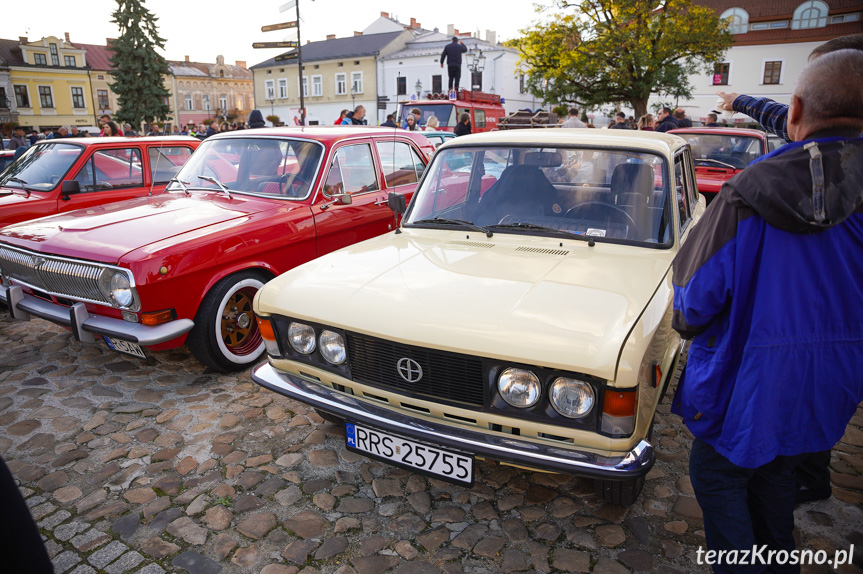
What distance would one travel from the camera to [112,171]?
6.62 m

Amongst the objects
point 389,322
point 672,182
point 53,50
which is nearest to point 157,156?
point 389,322

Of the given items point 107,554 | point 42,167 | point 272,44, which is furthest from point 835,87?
point 272,44

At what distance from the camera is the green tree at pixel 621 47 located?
24.1 meters

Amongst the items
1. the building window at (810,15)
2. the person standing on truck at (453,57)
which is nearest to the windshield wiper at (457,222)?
the person standing on truck at (453,57)

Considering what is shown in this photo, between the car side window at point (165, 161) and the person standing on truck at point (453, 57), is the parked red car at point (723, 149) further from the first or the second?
the person standing on truck at point (453, 57)

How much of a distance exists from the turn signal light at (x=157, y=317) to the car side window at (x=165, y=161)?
3.56m

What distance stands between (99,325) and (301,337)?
6.34 feet

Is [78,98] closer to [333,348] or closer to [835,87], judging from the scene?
[333,348]

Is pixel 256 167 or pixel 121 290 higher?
pixel 256 167

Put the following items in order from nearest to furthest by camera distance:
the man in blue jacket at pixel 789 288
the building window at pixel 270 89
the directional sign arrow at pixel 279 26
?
the man in blue jacket at pixel 789 288
the directional sign arrow at pixel 279 26
the building window at pixel 270 89

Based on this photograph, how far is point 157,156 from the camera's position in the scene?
696 cm

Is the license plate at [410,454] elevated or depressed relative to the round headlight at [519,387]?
depressed

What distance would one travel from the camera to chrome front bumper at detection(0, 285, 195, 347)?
152 inches

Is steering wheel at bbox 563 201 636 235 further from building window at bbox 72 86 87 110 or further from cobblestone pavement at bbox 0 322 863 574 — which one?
building window at bbox 72 86 87 110
